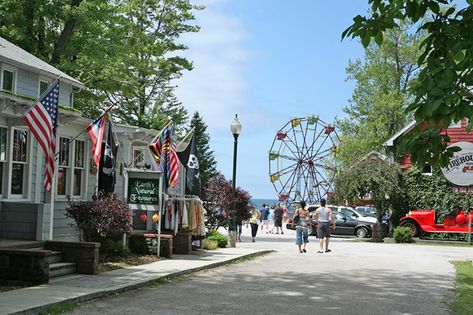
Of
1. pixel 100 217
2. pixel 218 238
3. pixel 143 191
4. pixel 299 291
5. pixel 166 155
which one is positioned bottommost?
pixel 299 291

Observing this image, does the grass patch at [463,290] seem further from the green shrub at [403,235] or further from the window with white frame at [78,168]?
the green shrub at [403,235]

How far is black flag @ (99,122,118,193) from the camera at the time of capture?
16.2 meters

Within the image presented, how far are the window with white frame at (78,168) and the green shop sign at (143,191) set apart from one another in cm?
178

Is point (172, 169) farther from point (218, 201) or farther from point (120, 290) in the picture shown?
point (120, 290)

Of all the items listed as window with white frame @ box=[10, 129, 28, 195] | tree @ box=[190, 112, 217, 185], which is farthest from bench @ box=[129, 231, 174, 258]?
tree @ box=[190, 112, 217, 185]

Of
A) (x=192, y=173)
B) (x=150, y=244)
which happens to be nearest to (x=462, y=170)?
(x=192, y=173)

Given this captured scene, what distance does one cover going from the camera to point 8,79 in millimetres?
18453

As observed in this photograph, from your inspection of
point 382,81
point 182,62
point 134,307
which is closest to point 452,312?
point 134,307

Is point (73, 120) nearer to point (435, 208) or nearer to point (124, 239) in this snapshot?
point (124, 239)

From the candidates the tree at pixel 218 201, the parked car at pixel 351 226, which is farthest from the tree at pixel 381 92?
the tree at pixel 218 201

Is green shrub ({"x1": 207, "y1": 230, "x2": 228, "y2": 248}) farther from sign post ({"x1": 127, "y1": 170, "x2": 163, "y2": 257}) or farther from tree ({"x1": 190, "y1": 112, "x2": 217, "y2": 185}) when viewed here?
tree ({"x1": 190, "y1": 112, "x2": 217, "y2": 185})

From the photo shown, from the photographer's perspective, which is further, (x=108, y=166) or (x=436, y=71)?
(x=108, y=166)

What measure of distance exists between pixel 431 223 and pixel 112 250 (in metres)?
21.4

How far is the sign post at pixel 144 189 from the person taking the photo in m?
17.4
